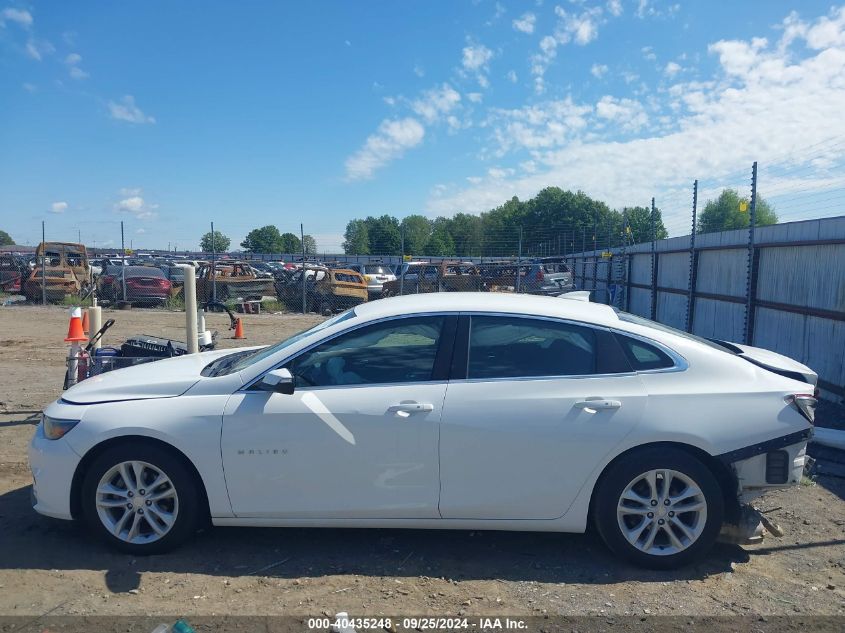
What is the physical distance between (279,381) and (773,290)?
7.68 metres

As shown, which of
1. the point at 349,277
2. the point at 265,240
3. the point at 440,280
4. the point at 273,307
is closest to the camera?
the point at 440,280

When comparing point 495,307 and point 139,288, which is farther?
point 139,288

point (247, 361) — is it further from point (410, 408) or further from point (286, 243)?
point (286, 243)

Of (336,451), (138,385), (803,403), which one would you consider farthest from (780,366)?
(138,385)

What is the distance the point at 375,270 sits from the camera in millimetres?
29109

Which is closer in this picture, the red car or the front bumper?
the front bumper

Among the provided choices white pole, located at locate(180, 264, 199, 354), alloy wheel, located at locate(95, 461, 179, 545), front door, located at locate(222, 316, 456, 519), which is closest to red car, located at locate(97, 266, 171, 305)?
white pole, located at locate(180, 264, 199, 354)

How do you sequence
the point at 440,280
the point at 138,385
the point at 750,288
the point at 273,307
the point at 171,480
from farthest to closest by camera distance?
the point at 273,307 → the point at 440,280 → the point at 750,288 → the point at 138,385 → the point at 171,480

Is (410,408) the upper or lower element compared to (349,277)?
lower

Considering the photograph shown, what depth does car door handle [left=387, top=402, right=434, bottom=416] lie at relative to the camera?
382 cm

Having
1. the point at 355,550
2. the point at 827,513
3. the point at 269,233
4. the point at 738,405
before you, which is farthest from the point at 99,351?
the point at 269,233

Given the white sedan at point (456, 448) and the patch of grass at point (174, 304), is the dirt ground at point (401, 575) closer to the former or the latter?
the white sedan at point (456, 448)

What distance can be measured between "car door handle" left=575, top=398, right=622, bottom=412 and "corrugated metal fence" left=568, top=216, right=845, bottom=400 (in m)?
5.00

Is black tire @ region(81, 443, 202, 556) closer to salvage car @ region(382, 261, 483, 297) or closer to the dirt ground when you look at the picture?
the dirt ground
